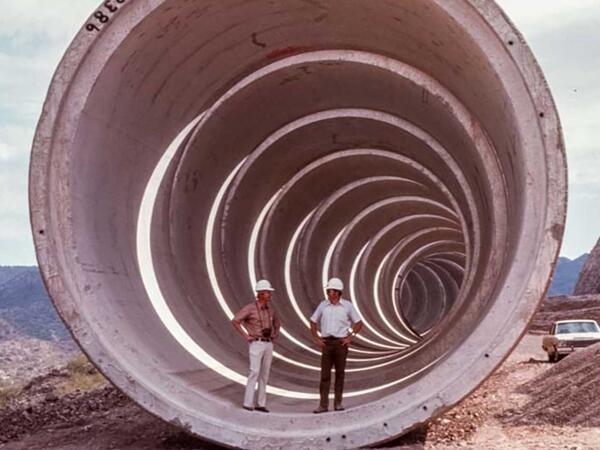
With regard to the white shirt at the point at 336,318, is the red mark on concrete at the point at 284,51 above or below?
above

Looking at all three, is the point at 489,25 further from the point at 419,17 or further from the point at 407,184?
the point at 407,184

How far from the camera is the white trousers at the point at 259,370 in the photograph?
891 centimetres

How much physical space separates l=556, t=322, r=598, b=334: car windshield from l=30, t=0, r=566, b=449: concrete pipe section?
25.8 feet

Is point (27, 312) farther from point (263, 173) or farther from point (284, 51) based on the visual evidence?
point (284, 51)

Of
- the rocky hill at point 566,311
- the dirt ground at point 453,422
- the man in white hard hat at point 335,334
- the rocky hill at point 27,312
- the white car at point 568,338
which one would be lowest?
the dirt ground at point 453,422

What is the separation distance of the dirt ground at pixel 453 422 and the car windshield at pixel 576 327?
5.68 meters

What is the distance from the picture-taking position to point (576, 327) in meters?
21.0

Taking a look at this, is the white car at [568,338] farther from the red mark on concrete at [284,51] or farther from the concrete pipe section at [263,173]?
the red mark on concrete at [284,51]

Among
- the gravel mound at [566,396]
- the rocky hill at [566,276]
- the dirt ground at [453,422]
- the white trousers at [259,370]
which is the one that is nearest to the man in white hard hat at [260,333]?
the white trousers at [259,370]

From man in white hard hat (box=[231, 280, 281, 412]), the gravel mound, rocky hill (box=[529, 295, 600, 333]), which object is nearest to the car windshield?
the gravel mound

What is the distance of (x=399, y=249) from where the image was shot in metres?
22.5

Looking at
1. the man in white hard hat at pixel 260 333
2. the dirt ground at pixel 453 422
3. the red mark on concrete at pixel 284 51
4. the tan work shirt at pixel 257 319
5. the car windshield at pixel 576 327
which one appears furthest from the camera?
the car windshield at pixel 576 327

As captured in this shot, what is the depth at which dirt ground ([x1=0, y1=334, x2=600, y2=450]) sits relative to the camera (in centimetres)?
873

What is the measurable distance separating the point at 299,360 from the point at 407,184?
5074mm
